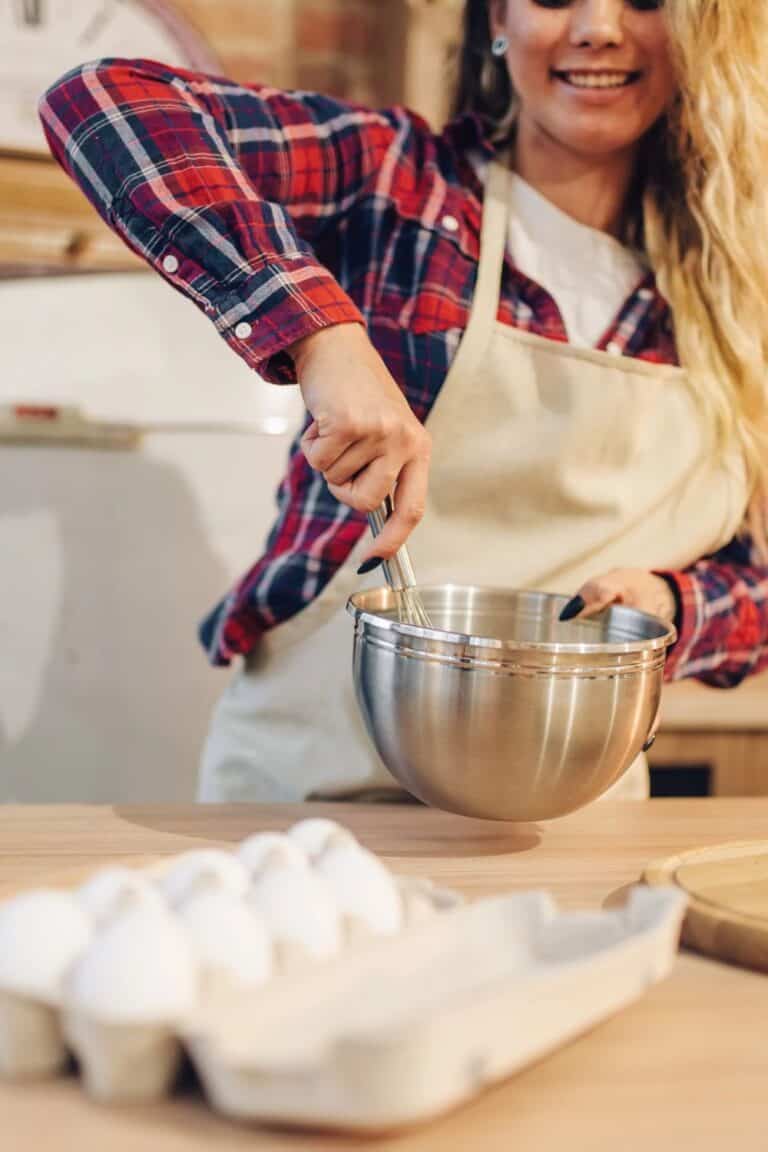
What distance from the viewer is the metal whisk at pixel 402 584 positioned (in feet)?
3.14

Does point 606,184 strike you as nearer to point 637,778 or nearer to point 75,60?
point 637,778

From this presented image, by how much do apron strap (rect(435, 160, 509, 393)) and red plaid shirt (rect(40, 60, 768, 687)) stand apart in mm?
15

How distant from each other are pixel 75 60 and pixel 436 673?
1.47 metres

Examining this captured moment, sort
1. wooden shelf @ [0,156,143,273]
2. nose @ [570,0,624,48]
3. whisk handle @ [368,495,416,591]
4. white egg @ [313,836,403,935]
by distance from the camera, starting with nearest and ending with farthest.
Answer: white egg @ [313,836,403,935] < whisk handle @ [368,495,416,591] < nose @ [570,0,624,48] < wooden shelf @ [0,156,143,273]

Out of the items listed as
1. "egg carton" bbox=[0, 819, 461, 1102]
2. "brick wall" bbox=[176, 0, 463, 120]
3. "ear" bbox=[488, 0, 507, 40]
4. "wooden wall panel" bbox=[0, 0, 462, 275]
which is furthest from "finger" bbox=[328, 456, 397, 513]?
"brick wall" bbox=[176, 0, 463, 120]

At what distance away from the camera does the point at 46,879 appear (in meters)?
0.74

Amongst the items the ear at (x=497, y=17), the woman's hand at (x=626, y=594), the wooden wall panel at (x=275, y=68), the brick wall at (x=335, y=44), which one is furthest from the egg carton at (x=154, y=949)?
the brick wall at (x=335, y=44)

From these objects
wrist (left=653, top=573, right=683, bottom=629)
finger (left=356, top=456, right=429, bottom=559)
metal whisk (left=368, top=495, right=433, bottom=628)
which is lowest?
wrist (left=653, top=573, right=683, bottom=629)

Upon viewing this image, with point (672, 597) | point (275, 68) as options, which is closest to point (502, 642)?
point (672, 597)

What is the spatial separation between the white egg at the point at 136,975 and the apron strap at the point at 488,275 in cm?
74

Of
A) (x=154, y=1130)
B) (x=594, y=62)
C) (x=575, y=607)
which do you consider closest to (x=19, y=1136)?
(x=154, y=1130)

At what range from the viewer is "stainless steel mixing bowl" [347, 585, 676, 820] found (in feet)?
2.76

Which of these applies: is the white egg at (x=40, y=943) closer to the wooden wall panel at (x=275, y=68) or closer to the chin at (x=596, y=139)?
the chin at (x=596, y=139)

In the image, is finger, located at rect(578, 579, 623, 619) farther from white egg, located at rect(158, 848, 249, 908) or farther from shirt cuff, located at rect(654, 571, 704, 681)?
white egg, located at rect(158, 848, 249, 908)
